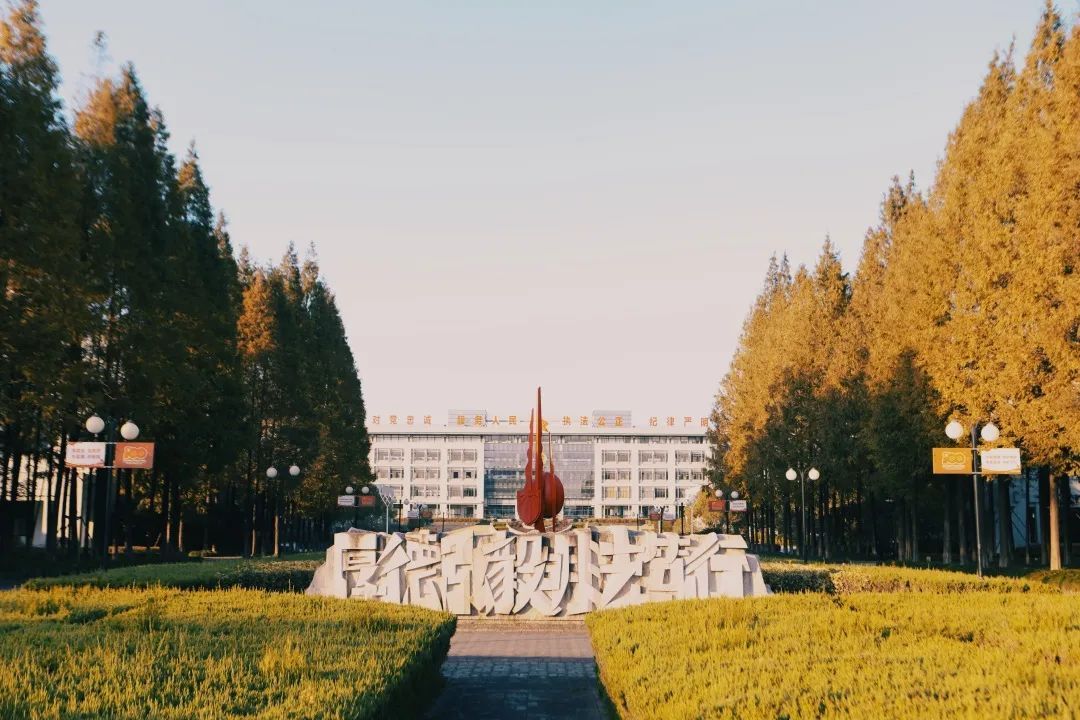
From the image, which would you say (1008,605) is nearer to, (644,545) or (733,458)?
(644,545)

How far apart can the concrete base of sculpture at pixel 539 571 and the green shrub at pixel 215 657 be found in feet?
25.6

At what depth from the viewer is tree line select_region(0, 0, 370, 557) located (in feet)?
70.4

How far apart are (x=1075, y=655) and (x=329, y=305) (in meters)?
52.6

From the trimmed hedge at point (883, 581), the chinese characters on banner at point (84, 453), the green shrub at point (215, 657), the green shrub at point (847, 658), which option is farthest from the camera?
the chinese characters on banner at point (84, 453)

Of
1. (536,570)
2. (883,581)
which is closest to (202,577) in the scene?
(536,570)

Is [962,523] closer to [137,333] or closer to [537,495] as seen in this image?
[537,495]

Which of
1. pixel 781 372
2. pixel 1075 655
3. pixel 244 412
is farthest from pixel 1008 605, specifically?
pixel 781 372

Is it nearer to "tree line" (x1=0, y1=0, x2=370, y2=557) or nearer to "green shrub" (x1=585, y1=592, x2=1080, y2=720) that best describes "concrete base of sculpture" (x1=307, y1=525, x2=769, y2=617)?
"tree line" (x1=0, y1=0, x2=370, y2=557)

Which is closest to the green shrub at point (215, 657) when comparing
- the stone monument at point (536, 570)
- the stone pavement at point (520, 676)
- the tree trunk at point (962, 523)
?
the stone pavement at point (520, 676)

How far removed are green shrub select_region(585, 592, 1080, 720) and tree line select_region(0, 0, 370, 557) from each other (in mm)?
15917

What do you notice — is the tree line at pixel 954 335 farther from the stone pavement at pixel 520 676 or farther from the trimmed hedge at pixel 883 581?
the stone pavement at pixel 520 676

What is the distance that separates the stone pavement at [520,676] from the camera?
1116 centimetres

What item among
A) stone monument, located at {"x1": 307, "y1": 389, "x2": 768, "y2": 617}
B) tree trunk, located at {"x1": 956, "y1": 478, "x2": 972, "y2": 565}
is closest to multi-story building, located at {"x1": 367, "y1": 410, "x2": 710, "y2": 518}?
tree trunk, located at {"x1": 956, "y1": 478, "x2": 972, "y2": 565}

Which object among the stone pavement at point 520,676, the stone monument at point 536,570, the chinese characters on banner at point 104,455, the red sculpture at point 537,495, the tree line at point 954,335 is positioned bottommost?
the stone pavement at point 520,676
